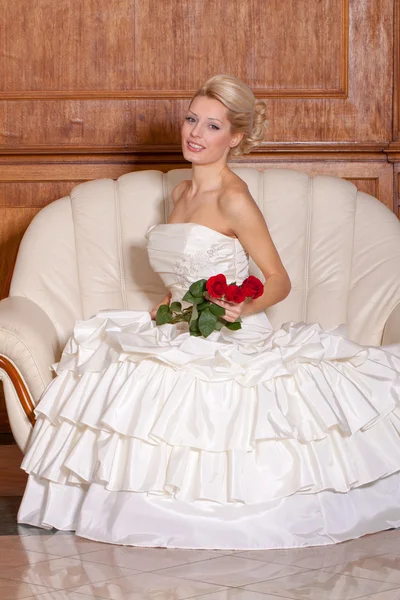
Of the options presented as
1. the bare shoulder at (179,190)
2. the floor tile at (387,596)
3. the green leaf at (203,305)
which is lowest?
the floor tile at (387,596)

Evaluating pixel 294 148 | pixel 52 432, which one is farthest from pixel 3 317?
pixel 294 148

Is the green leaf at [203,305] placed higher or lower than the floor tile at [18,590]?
higher

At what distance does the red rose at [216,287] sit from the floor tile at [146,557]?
31.2 inches

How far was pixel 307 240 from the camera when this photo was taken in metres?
4.15

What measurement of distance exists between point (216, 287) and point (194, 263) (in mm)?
440

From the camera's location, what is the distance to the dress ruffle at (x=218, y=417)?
9.78ft

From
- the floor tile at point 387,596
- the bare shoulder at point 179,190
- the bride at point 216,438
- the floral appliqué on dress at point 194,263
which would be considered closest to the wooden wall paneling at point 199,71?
the bare shoulder at point 179,190

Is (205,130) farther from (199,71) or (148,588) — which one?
(148,588)

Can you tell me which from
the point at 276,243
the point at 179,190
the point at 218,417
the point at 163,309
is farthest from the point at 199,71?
the point at 218,417

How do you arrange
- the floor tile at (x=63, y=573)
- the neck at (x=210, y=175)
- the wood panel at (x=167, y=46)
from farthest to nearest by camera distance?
the wood panel at (x=167, y=46), the neck at (x=210, y=175), the floor tile at (x=63, y=573)

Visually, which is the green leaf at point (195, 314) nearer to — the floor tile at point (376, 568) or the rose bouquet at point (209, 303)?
the rose bouquet at point (209, 303)

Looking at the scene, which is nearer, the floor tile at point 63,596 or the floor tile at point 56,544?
the floor tile at point 63,596

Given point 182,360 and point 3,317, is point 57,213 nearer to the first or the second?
Answer: point 3,317

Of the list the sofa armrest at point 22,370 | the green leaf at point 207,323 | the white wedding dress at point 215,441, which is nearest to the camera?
the white wedding dress at point 215,441
